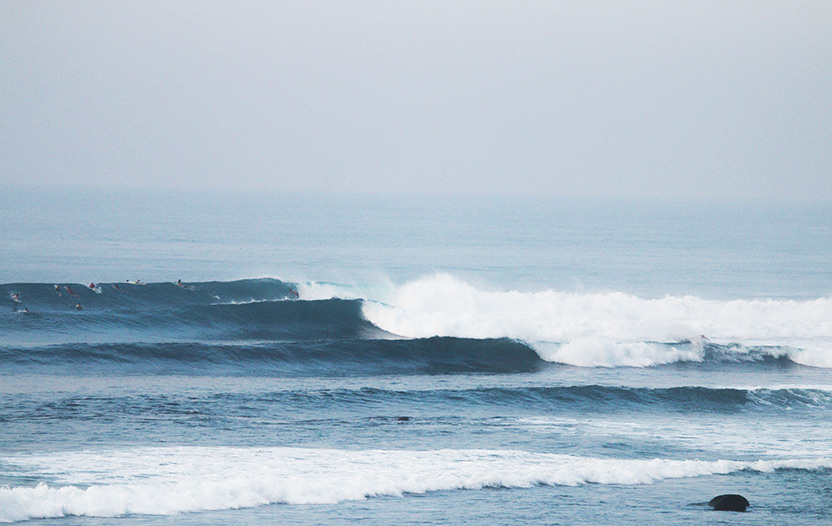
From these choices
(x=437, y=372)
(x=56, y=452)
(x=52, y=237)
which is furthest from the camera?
(x=52, y=237)

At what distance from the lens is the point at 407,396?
21.8m

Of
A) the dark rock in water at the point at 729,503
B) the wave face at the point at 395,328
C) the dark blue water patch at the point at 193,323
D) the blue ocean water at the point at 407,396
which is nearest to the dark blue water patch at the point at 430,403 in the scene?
the blue ocean water at the point at 407,396

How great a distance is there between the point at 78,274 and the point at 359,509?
1369 inches

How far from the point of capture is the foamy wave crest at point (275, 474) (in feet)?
41.3

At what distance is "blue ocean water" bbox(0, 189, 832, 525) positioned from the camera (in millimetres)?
13500

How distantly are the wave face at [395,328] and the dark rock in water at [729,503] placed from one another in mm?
13534

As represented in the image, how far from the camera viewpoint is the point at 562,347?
95.8ft

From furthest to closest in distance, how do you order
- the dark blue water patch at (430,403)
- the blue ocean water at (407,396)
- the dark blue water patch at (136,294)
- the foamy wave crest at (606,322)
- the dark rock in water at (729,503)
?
the dark blue water patch at (136,294) → the foamy wave crest at (606,322) → the dark blue water patch at (430,403) → the blue ocean water at (407,396) → the dark rock in water at (729,503)

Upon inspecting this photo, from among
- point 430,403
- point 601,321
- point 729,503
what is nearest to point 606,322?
point 601,321

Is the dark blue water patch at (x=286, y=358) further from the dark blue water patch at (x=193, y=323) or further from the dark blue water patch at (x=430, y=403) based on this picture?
the dark blue water patch at (x=430, y=403)

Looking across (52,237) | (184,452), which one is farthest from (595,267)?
(184,452)

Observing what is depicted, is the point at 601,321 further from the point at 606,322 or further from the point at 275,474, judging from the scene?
the point at 275,474

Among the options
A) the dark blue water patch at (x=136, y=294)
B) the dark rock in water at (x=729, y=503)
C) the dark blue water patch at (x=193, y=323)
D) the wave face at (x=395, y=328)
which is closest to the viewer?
the dark rock in water at (x=729, y=503)

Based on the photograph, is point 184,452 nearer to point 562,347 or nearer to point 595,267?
point 562,347
